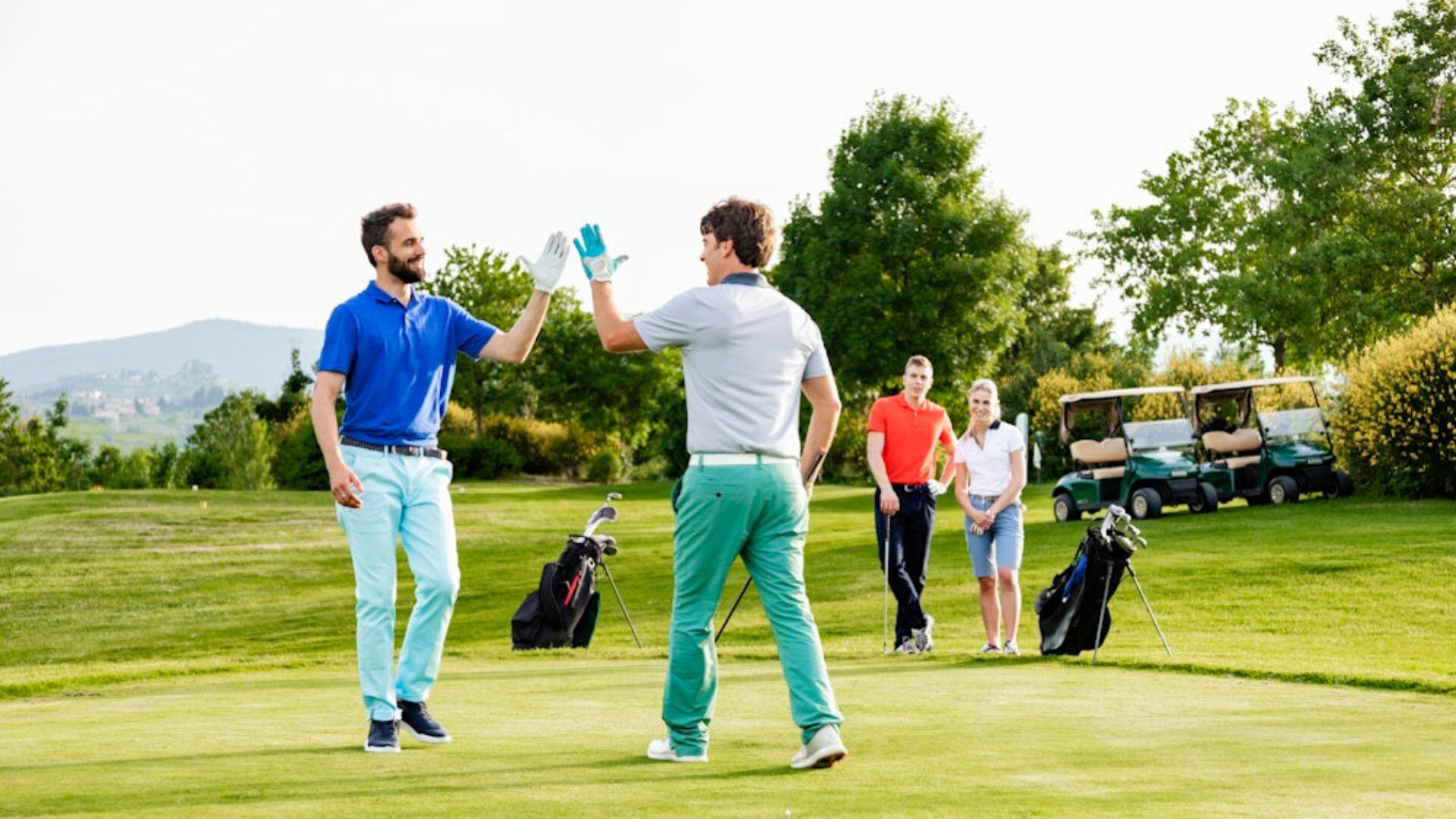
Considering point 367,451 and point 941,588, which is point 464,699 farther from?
point 941,588

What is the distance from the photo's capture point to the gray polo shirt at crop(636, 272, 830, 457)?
6.11 metres

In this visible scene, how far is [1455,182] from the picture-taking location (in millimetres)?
45312

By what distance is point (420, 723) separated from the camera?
22.0 feet

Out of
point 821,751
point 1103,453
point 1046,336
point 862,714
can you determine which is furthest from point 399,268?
point 1046,336

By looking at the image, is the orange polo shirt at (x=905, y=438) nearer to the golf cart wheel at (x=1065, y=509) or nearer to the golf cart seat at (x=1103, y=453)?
the golf cart seat at (x=1103, y=453)

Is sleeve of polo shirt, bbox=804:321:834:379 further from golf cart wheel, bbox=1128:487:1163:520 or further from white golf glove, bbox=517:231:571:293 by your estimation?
golf cart wheel, bbox=1128:487:1163:520

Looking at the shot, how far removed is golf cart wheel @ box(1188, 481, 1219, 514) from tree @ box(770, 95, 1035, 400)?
2284 centimetres

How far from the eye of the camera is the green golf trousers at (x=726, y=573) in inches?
240

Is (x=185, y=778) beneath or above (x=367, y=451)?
beneath

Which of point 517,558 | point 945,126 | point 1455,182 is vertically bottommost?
point 517,558

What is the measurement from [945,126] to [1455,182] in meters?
17.2

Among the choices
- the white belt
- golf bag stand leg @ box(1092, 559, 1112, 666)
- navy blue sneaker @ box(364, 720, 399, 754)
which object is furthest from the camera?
golf bag stand leg @ box(1092, 559, 1112, 666)

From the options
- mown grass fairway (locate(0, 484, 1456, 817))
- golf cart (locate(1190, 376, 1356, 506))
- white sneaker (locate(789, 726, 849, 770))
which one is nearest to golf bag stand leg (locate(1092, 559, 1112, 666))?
mown grass fairway (locate(0, 484, 1456, 817))

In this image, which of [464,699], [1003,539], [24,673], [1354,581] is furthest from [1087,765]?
[1354,581]
